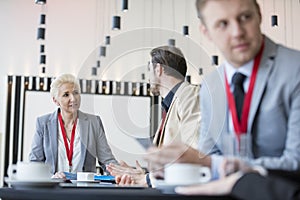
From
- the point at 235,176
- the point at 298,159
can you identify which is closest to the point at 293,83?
the point at 298,159

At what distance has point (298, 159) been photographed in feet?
5.74

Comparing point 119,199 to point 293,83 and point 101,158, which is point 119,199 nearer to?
point 293,83

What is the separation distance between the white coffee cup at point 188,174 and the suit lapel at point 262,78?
26cm

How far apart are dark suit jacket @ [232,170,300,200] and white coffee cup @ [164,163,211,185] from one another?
214 mm

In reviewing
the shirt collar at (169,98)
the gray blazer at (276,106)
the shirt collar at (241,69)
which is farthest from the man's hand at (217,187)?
the shirt collar at (169,98)

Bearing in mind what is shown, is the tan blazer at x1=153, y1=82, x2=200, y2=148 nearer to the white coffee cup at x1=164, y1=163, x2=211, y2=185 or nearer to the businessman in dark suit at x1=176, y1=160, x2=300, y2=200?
the white coffee cup at x1=164, y1=163, x2=211, y2=185

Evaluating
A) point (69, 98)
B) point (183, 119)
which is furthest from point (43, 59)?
point (183, 119)

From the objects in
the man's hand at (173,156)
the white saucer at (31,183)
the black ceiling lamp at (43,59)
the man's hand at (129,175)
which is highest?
the black ceiling lamp at (43,59)

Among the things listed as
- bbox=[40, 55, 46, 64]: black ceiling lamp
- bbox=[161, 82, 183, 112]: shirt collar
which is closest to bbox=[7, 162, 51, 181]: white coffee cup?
bbox=[161, 82, 183, 112]: shirt collar

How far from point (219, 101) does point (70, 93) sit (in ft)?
8.80

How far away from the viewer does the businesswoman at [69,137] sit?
4312 millimetres

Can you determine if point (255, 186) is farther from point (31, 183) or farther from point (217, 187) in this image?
point (31, 183)

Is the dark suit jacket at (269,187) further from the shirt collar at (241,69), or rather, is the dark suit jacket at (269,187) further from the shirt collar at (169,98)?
the shirt collar at (169,98)

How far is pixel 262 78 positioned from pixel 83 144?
2669mm
